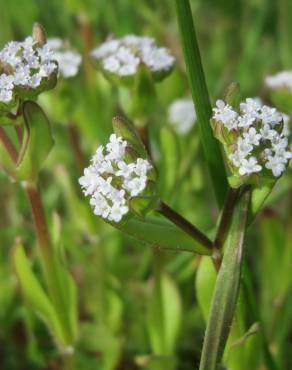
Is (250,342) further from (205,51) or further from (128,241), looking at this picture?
(205,51)

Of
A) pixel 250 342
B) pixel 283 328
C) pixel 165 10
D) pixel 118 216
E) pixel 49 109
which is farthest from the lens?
pixel 165 10

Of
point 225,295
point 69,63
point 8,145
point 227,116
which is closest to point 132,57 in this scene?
point 69,63

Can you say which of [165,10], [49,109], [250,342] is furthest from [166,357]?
[165,10]

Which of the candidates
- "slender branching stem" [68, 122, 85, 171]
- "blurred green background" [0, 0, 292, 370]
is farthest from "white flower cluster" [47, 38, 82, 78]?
"slender branching stem" [68, 122, 85, 171]

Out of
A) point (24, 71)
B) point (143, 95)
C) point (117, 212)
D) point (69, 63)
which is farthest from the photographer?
point (69, 63)

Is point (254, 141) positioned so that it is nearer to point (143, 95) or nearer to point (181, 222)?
point (181, 222)

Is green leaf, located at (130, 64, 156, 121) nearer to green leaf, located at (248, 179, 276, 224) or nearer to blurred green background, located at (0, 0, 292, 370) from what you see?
blurred green background, located at (0, 0, 292, 370)
